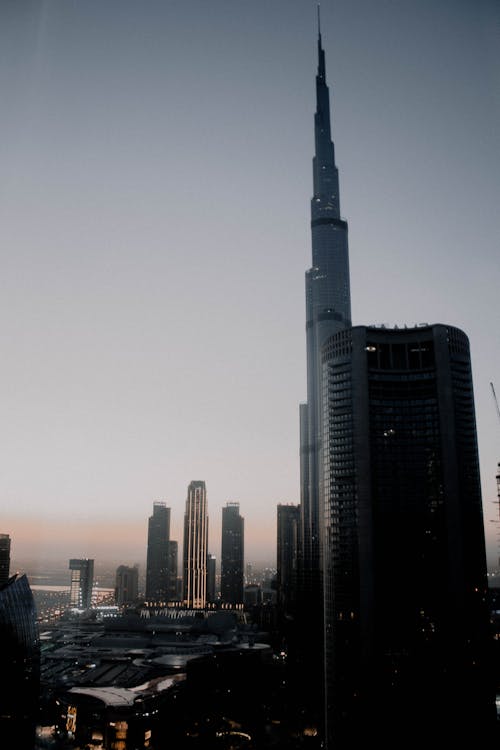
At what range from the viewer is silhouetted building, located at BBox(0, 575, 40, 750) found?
3713 inches

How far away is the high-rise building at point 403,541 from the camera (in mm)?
105000

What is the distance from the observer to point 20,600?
359 ft

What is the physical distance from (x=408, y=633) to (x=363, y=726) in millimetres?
16671

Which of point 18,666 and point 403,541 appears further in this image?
point 403,541

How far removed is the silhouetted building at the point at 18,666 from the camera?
94.3 metres

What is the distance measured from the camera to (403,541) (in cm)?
11406

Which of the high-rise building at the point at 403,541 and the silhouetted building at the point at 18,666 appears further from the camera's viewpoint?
the high-rise building at the point at 403,541

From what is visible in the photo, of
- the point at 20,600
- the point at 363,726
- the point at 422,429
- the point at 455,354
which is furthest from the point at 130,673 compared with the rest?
the point at 455,354

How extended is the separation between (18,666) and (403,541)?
68.1 metres

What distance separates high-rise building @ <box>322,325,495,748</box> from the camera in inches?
4134

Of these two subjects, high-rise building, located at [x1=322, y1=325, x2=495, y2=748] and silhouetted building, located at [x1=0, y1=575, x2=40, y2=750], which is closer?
silhouetted building, located at [x1=0, y1=575, x2=40, y2=750]

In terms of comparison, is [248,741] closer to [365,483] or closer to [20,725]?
[20,725]

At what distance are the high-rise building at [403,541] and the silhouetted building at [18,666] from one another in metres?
50.6

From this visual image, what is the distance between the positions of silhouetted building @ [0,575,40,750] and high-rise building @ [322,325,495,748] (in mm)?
50607
